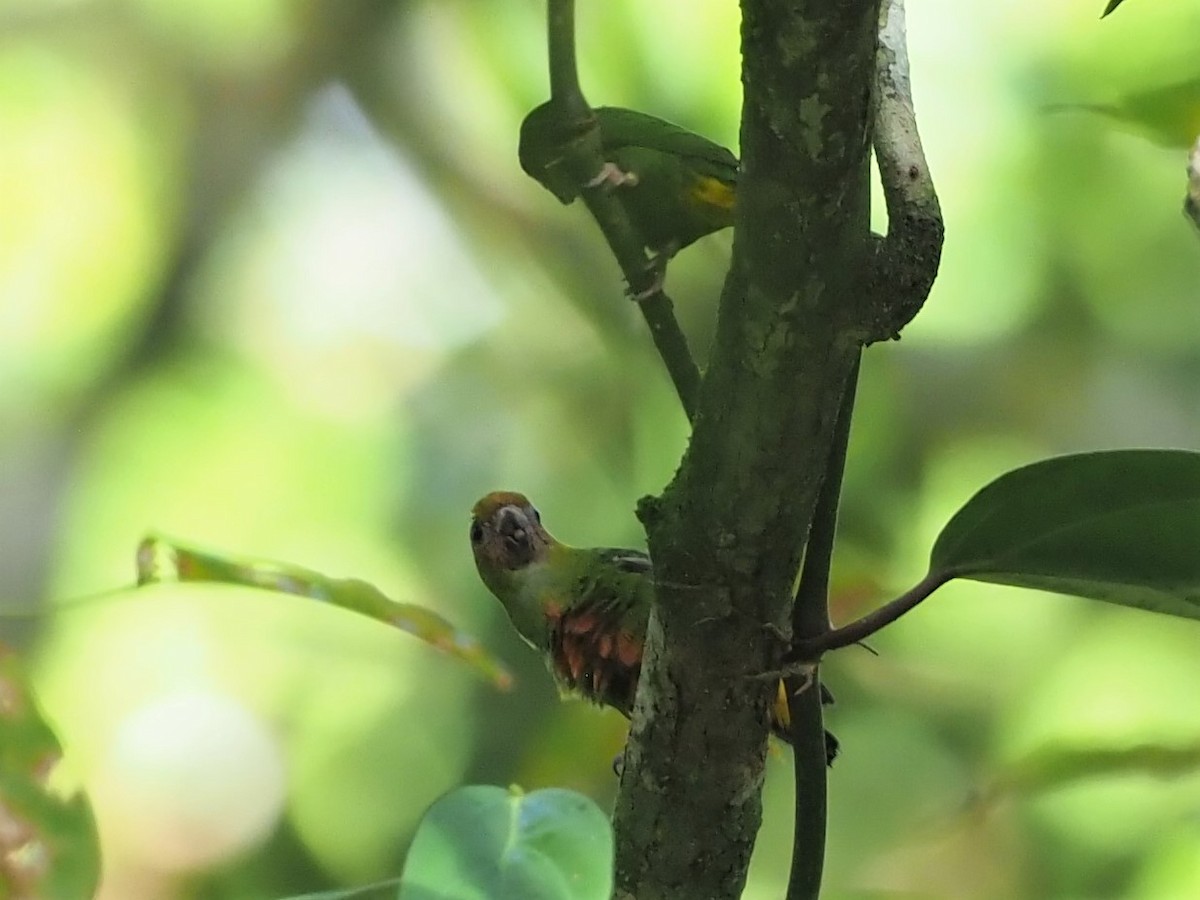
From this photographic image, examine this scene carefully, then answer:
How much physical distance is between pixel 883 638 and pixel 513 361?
451mm

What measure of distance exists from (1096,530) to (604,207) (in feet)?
1.03

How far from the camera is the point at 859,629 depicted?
→ 0.43m

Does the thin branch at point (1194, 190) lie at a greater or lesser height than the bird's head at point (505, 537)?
greater

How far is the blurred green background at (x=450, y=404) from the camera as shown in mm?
1003

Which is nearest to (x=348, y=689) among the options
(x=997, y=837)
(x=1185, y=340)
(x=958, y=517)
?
(x=997, y=837)

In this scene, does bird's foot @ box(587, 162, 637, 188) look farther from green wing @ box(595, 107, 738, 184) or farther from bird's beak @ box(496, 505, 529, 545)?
bird's beak @ box(496, 505, 529, 545)

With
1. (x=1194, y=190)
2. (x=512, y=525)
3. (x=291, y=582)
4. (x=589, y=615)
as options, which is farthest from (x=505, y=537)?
(x=1194, y=190)

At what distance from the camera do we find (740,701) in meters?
0.46

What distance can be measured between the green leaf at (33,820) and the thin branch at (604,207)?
1.21 ft

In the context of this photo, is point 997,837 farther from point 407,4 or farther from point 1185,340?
point 407,4

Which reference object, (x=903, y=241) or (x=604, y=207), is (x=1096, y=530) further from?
(x=604, y=207)

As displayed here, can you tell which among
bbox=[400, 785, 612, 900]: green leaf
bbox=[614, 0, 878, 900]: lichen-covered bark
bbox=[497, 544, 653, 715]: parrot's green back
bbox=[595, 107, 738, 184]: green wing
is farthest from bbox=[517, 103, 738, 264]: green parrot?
bbox=[400, 785, 612, 900]: green leaf

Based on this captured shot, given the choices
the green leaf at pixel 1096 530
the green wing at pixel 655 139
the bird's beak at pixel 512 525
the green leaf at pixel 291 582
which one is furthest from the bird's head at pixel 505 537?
the green leaf at pixel 1096 530

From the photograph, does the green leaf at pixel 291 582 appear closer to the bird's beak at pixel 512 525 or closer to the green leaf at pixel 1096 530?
the bird's beak at pixel 512 525
